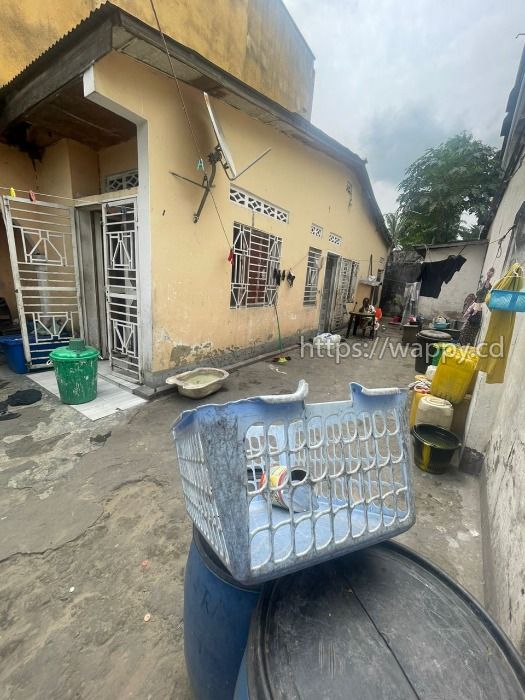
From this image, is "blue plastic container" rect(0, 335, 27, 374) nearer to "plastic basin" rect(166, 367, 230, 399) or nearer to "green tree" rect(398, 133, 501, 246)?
"plastic basin" rect(166, 367, 230, 399)

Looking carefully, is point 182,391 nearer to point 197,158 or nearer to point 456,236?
point 197,158

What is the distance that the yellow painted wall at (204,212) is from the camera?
3420 mm

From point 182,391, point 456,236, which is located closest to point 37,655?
point 182,391

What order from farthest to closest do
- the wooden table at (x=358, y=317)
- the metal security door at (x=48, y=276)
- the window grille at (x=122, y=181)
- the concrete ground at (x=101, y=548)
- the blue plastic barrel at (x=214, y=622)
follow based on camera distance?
the wooden table at (x=358, y=317), the window grille at (x=122, y=181), the metal security door at (x=48, y=276), the concrete ground at (x=101, y=548), the blue plastic barrel at (x=214, y=622)

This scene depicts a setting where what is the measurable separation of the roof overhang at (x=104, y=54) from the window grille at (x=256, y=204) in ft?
3.57

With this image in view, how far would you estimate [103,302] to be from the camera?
490 centimetres

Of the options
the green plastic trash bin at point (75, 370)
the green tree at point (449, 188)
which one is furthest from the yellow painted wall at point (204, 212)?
the green tree at point (449, 188)

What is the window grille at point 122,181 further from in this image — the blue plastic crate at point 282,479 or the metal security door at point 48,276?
the blue plastic crate at point 282,479

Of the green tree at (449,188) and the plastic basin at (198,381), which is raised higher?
the green tree at (449,188)

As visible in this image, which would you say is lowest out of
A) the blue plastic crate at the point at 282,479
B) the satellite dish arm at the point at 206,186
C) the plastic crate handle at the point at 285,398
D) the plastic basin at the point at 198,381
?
the plastic basin at the point at 198,381

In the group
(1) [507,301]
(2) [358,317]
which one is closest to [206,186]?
(1) [507,301]

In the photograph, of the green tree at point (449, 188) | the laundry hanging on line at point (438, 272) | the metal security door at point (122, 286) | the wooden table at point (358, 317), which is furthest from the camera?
the green tree at point (449, 188)

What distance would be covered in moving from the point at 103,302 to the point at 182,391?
2.29 meters

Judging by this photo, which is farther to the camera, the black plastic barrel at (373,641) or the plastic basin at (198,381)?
the plastic basin at (198,381)
